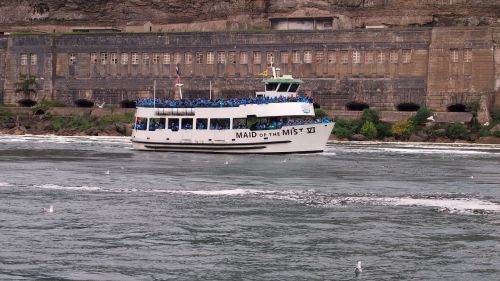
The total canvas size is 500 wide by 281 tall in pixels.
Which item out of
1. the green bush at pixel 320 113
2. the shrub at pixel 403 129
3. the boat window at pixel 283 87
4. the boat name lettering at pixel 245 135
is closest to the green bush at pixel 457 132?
the shrub at pixel 403 129

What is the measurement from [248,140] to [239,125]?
1581 millimetres

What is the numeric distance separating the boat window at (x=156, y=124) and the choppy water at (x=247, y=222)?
1479cm

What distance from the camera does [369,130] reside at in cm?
8919

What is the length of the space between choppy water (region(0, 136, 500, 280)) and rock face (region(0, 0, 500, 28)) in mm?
46992

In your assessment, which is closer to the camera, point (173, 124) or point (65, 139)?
point (173, 124)

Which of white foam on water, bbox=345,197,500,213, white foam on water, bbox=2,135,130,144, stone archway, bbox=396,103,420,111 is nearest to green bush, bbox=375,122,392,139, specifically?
stone archway, bbox=396,103,420,111

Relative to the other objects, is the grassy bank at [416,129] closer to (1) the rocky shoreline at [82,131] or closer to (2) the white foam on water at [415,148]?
(1) the rocky shoreline at [82,131]

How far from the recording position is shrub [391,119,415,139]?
88.4m

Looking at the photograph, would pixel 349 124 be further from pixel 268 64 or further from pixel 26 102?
pixel 26 102

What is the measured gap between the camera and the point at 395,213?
36.5 meters

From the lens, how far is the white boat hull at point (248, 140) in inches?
2689

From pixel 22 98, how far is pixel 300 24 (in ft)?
89.4

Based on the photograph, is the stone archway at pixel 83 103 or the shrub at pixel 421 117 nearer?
the shrub at pixel 421 117

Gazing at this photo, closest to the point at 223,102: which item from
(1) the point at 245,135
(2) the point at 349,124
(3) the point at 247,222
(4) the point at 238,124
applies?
(4) the point at 238,124
